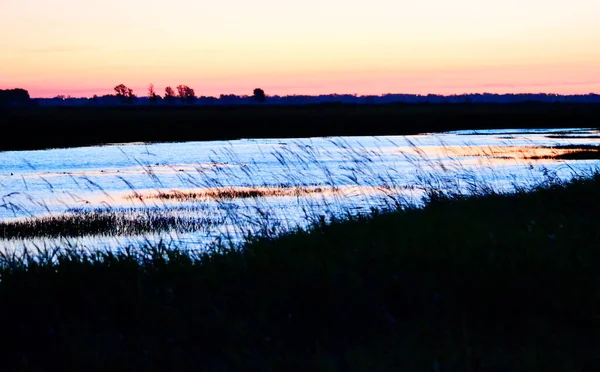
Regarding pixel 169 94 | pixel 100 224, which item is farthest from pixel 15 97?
pixel 100 224

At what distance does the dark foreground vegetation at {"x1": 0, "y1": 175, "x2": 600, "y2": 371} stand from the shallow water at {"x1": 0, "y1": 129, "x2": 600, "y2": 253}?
6.16 ft

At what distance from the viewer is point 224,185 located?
22.6 metres

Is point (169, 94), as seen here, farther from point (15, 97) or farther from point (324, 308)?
point (324, 308)

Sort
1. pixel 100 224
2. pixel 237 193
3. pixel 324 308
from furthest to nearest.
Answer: pixel 237 193, pixel 100 224, pixel 324 308

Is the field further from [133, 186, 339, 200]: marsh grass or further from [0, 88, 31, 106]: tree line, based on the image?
[0, 88, 31, 106]: tree line

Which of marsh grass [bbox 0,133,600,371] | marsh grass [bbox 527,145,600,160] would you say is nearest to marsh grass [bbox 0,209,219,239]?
marsh grass [bbox 0,133,600,371]

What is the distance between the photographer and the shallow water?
45.9 ft

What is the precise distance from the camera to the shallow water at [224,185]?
551 inches

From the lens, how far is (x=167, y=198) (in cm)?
1989

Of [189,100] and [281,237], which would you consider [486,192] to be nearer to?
[281,237]

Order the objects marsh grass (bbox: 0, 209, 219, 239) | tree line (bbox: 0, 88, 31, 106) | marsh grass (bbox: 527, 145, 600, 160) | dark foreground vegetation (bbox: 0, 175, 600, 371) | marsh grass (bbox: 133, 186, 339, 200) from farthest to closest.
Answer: tree line (bbox: 0, 88, 31, 106), marsh grass (bbox: 527, 145, 600, 160), marsh grass (bbox: 133, 186, 339, 200), marsh grass (bbox: 0, 209, 219, 239), dark foreground vegetation (bbox: 0, 175, 600, 371)

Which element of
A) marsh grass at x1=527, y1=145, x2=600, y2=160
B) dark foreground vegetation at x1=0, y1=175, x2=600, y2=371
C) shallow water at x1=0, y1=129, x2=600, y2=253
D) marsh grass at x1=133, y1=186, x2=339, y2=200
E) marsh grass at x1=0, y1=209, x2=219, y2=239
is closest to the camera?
dark foreground vegetation at x1=0, y1=175, x2=600, y2=371

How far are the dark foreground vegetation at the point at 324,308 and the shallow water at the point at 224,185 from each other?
188 cm

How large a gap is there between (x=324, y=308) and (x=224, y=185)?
53.1ft
